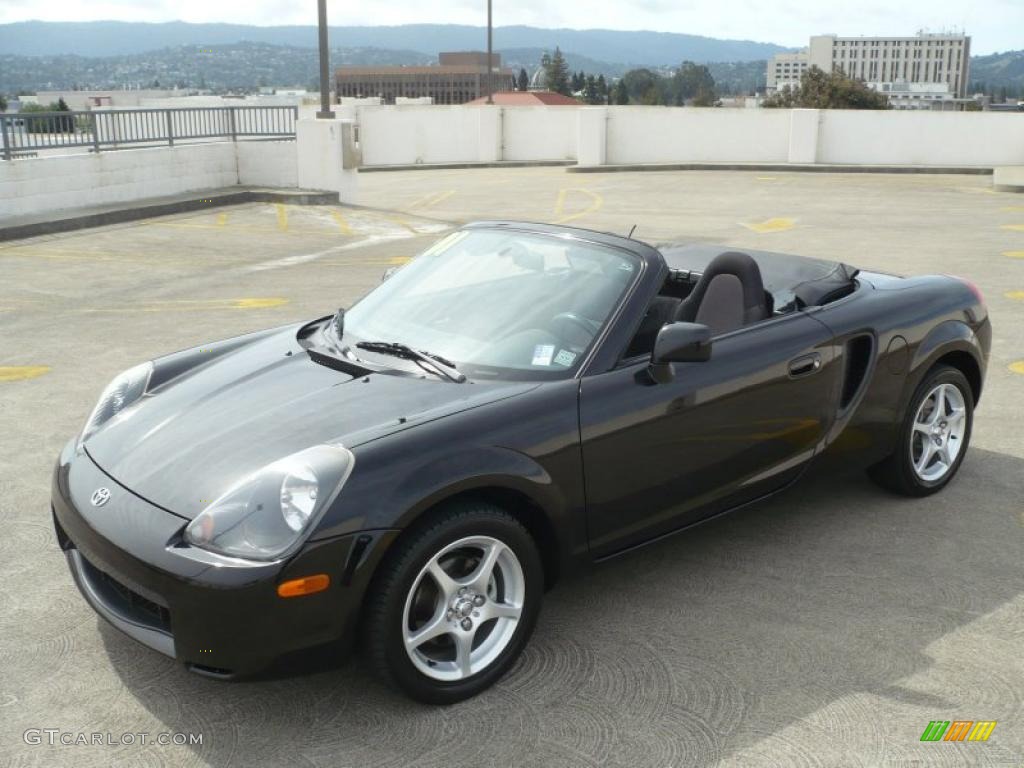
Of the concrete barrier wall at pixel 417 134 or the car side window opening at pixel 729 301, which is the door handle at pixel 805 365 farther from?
Answer: the concrete barrier wall at pixel 417 134

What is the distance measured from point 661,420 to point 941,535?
1708 millimetres

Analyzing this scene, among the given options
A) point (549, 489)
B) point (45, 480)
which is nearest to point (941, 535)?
point (549, 489)

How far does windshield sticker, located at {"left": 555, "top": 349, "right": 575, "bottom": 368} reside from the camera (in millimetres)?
3953

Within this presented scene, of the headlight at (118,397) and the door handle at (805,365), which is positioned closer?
the headlight at (118,397)

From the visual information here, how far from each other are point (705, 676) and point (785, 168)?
24504 mm

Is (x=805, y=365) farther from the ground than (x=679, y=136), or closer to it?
closer to it

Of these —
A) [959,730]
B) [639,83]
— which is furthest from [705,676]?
[639,83]

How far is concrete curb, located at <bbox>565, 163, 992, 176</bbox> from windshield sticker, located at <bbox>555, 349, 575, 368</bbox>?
903 inches

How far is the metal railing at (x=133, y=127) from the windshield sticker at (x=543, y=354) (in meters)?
13.1

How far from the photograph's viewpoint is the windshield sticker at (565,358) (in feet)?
13.0

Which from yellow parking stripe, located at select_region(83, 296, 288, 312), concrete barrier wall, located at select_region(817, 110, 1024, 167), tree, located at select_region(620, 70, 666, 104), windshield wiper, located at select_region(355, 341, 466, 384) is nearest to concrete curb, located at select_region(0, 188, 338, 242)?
yellow parking stripe, located at select_region(83, 296, 288, 312)

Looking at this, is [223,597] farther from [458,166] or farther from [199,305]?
[458,166]

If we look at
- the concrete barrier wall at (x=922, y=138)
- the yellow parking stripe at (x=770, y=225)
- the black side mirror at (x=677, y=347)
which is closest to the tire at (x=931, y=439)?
the black side mirror at (x=677, y=347)

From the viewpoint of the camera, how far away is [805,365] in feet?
14.8
